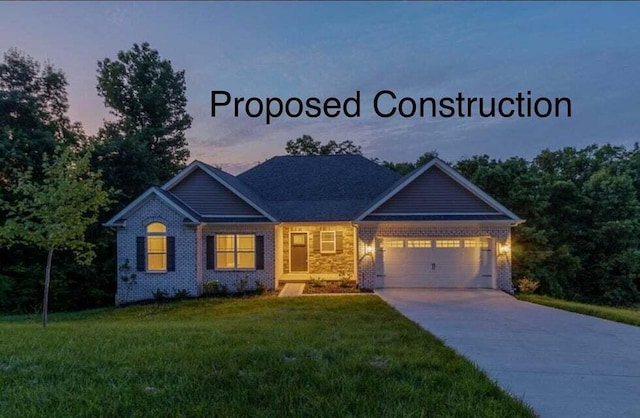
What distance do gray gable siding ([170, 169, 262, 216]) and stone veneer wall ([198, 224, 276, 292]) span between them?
562 mm

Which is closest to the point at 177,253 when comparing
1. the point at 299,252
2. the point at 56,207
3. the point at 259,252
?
the point at 259,252

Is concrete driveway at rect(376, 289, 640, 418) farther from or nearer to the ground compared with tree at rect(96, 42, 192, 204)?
nearer to the ground

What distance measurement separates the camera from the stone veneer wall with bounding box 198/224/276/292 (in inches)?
582

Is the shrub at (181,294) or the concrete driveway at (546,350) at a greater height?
the concrete driveway at (546,350)

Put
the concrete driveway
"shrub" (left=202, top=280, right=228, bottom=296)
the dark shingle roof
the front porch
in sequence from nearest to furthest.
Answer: the concrete driveway < "shrub" (left=202, top=280, right=228, bottom=296) < the dark shingle roof < the front porch

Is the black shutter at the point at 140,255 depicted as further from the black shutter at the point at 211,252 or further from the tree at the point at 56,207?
the tree at the point at 56,207

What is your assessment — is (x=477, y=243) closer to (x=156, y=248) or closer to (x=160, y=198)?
(x=160, y=198)

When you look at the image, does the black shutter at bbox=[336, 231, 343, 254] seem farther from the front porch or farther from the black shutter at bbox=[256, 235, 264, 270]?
the black shutter at bbox=[256, 235, 264, 270]

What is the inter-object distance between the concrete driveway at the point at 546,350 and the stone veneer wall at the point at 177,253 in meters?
7.17

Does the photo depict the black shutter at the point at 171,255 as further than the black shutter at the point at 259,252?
No

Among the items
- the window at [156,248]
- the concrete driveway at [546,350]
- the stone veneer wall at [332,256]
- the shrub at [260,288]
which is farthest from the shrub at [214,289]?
the concrete driveway at [546,350]

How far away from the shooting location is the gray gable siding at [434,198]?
1484 centimetres

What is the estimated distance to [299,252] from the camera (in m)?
18.0

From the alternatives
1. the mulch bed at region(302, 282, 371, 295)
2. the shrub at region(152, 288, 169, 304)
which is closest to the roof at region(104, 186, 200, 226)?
the shrub at region(152, 288, 169, 304)
